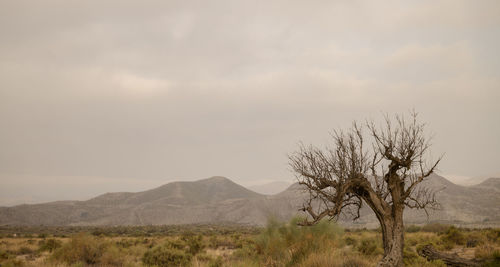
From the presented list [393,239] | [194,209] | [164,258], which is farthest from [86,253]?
[194,209]

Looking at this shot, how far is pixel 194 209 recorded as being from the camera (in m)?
136

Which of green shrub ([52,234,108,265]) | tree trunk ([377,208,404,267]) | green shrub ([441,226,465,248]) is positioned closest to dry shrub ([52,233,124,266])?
green shrub ([52,234,108,265])

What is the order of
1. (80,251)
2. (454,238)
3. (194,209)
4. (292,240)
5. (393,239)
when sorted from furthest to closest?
(194,209) < (454,238) < (80,251) < (292,240) < (393,239)

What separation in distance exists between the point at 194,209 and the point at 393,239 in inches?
5170

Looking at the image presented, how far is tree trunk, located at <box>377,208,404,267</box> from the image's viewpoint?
10.4 metres

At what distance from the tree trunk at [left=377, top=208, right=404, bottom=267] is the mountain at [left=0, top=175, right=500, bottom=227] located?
76551 mm

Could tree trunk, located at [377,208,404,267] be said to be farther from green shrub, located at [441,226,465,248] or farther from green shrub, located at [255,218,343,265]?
green shrub, located at [441,226,465,248]

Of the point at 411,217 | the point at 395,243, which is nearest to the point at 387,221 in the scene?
the point at 395,243

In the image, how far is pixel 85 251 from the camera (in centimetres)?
1636

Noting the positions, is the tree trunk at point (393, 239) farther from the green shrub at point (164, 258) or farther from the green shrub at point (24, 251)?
the green shrub at point (24, 251)

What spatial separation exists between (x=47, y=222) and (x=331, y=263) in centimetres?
13054

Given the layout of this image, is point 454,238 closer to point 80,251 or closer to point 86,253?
point 86,253

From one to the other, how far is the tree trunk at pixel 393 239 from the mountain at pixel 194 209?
7655 cm

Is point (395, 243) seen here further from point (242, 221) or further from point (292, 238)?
point (242, 221)
